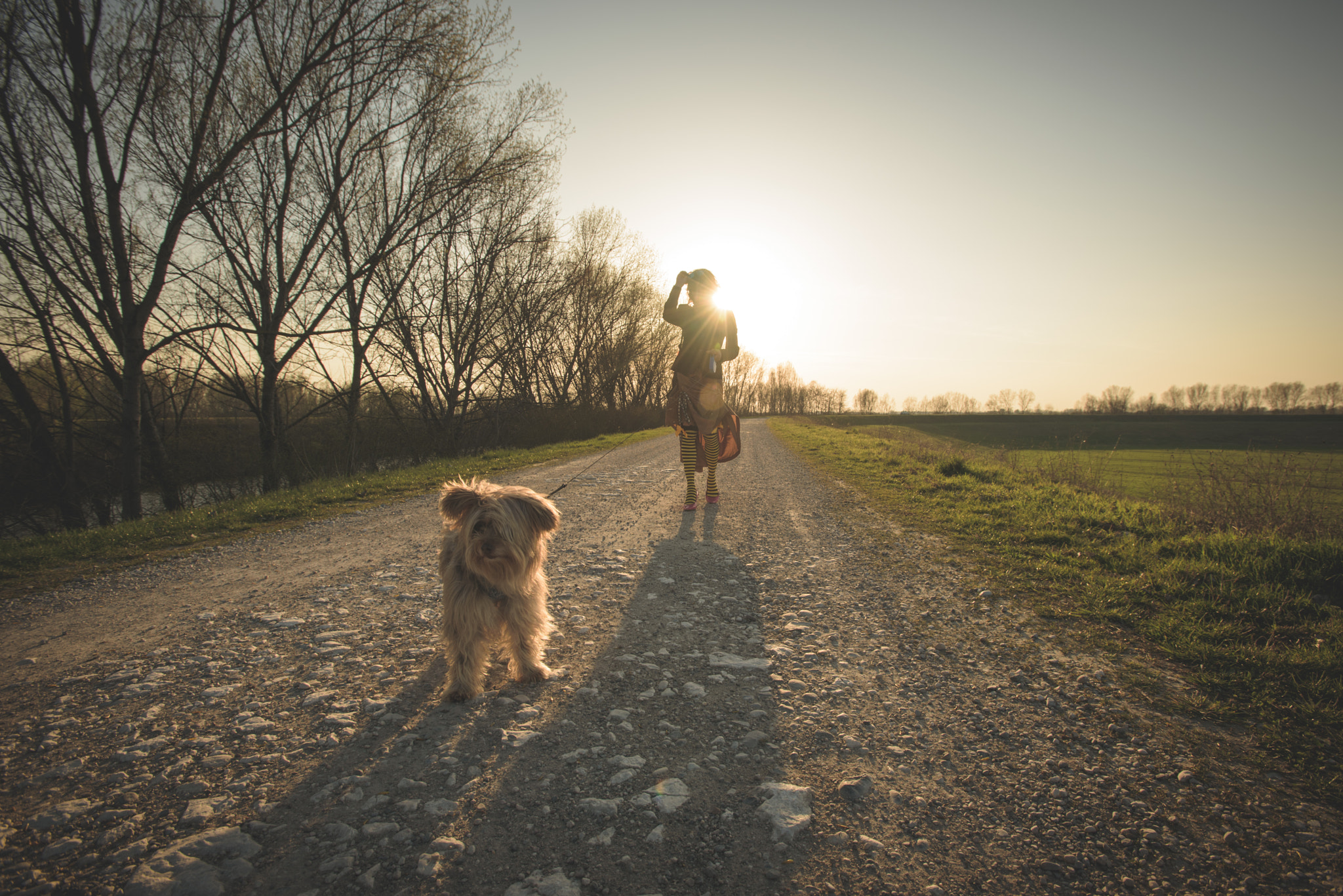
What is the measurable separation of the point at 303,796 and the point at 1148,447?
49.8 m

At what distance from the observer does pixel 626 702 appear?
2.97 meters

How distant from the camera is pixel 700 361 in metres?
7.63

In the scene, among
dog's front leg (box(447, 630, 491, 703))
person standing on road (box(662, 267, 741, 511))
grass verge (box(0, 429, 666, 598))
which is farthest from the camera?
person standing on road (box(662, 267, 741, 511))

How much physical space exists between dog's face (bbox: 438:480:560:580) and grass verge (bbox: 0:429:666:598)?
4.95 meters

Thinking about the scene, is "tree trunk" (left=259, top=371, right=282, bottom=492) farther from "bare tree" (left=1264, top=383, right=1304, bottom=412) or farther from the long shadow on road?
"bare tree" (left=1264, top=383, right=1304, bottom=412)

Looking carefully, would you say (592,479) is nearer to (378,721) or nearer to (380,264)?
(378,721)

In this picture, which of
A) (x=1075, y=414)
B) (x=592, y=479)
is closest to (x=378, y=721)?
(x=592, y=479)

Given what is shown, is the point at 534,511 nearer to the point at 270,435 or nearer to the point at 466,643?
the point at 466,643

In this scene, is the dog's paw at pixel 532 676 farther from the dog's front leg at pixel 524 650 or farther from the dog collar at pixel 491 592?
the dog collar at pixel 491 592

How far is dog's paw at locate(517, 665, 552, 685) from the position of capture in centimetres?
327

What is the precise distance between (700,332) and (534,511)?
16.0 feet

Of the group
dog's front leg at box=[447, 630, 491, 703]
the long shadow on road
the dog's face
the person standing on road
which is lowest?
the long shadow on road

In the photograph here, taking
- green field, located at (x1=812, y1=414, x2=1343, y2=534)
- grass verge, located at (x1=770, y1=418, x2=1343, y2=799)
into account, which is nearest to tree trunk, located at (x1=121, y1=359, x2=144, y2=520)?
grass verge, located at (x1=770, y1=418, x2=1343, y2=799)

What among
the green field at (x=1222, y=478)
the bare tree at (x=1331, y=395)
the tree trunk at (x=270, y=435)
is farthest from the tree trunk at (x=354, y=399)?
the bare tree at (x=1331, y=395)
